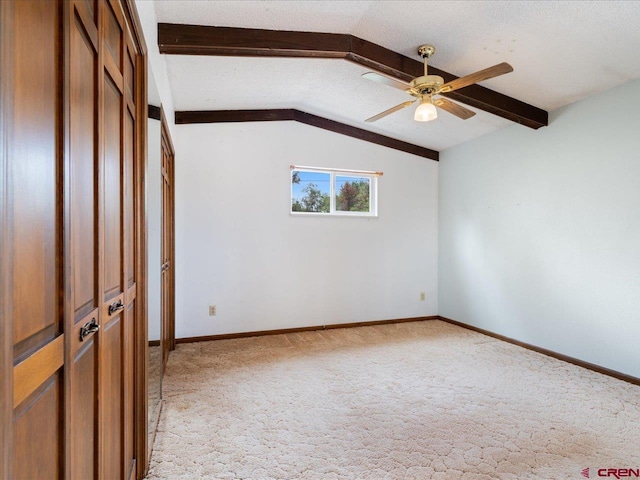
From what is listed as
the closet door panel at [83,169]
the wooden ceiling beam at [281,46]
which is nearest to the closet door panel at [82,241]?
the closet door panel at [83,169]

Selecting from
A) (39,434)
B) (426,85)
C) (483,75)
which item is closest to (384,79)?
(426,85)

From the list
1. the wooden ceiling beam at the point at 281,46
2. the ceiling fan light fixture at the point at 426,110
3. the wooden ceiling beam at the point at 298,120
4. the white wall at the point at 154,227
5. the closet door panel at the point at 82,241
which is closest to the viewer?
the closet door panel at the point at 82,241

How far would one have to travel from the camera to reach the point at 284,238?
4402mm

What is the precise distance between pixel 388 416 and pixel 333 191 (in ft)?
9.83

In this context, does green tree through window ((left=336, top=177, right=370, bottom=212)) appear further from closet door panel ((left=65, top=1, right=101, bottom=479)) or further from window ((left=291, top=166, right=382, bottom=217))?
closet door panel ((left=65, top=1, right=101, bottom=479))

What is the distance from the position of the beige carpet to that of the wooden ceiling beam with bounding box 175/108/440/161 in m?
→ 2.57

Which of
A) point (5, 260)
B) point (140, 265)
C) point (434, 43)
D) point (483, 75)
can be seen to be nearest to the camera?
point (5, 260)

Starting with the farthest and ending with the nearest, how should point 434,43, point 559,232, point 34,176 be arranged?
point 559,232 → point 434,43 → point 34,176

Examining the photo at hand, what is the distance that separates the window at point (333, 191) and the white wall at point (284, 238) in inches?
4.2

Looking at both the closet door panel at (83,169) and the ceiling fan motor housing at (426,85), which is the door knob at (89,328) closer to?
the closet door panel at (83,169)

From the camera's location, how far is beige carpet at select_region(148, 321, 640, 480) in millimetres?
1862

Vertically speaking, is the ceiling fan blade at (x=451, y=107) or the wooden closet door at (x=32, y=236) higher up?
the ceiling fan blade at (x=451, y=107)

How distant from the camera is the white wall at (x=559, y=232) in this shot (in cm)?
303

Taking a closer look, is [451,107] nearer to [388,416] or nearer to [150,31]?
[150,31]
